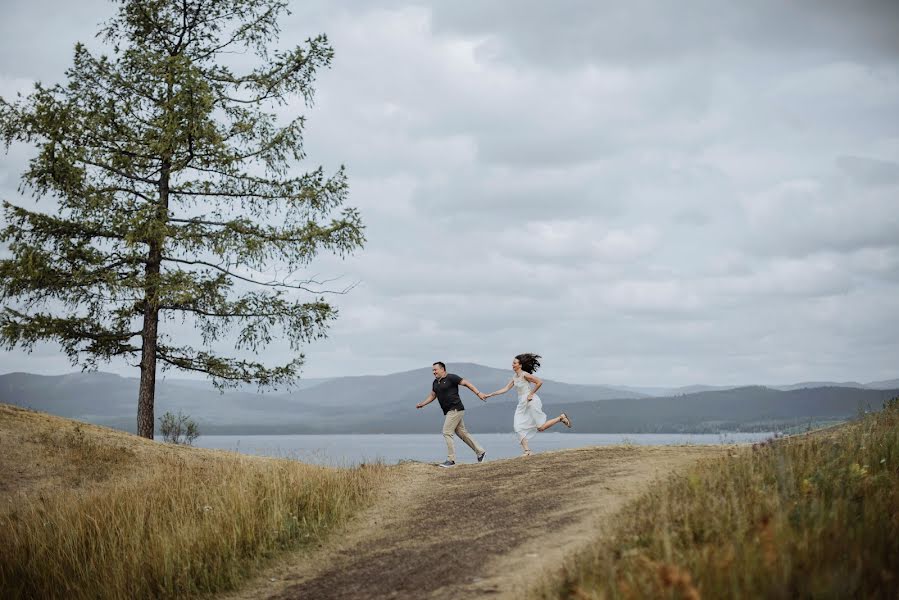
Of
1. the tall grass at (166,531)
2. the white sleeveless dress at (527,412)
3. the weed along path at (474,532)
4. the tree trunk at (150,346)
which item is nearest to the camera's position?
the weed along path at (474,532)

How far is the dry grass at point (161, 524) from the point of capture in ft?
30.5

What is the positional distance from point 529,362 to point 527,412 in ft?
4.00

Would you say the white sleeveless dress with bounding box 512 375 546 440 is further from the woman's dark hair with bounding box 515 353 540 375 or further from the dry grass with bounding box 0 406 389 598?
the dry grass with bounding box 0 406 389 598

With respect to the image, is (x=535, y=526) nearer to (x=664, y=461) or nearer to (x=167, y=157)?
(x=664, y=461)

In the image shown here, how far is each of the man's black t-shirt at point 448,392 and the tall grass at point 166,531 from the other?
13.3 ft

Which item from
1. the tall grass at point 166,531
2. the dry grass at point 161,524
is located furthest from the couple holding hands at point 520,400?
the tall grass at point 166,531

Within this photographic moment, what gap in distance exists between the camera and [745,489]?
859cm

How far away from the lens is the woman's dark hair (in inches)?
659

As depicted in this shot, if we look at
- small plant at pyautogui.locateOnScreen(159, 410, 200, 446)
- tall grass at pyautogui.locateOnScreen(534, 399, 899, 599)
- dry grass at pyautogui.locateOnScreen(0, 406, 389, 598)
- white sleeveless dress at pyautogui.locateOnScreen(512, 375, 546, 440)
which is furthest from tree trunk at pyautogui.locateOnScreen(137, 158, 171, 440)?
tall grass at pyautogui.locateOnScreen(534, 399, 899, 599)

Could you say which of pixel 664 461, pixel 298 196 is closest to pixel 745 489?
pixel 664 461

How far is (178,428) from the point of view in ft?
117

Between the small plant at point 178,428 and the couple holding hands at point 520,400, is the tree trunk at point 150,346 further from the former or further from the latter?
the small plant at point 178,428

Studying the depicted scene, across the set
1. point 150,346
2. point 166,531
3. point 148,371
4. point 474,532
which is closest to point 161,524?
point 166,531

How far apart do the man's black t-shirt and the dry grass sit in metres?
2.36
